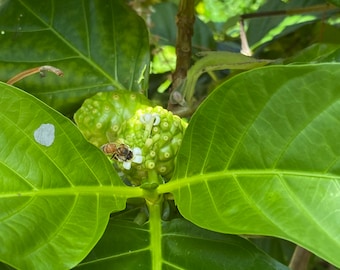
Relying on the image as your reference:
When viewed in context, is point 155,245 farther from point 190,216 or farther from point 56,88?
point 56,88

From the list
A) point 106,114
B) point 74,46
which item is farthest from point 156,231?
point 74,46

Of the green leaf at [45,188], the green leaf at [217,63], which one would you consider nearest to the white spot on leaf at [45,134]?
the green leaf at [45,188]

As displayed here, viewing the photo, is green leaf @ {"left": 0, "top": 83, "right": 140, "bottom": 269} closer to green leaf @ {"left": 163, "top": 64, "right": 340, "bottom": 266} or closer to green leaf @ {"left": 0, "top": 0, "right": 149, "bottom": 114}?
green leaf @ {"left": 163, "top": 64, "right": 340, "bottom": 266}

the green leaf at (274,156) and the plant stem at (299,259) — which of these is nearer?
the green leaf at (274,156)

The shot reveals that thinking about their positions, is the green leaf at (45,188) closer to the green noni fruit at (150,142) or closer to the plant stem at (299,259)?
the green noni fruit at (150,142)

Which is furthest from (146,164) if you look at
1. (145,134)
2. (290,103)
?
(290,103)

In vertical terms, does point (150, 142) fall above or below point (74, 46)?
below

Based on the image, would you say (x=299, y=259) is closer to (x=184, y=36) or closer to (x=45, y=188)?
(x=184, y=36)
